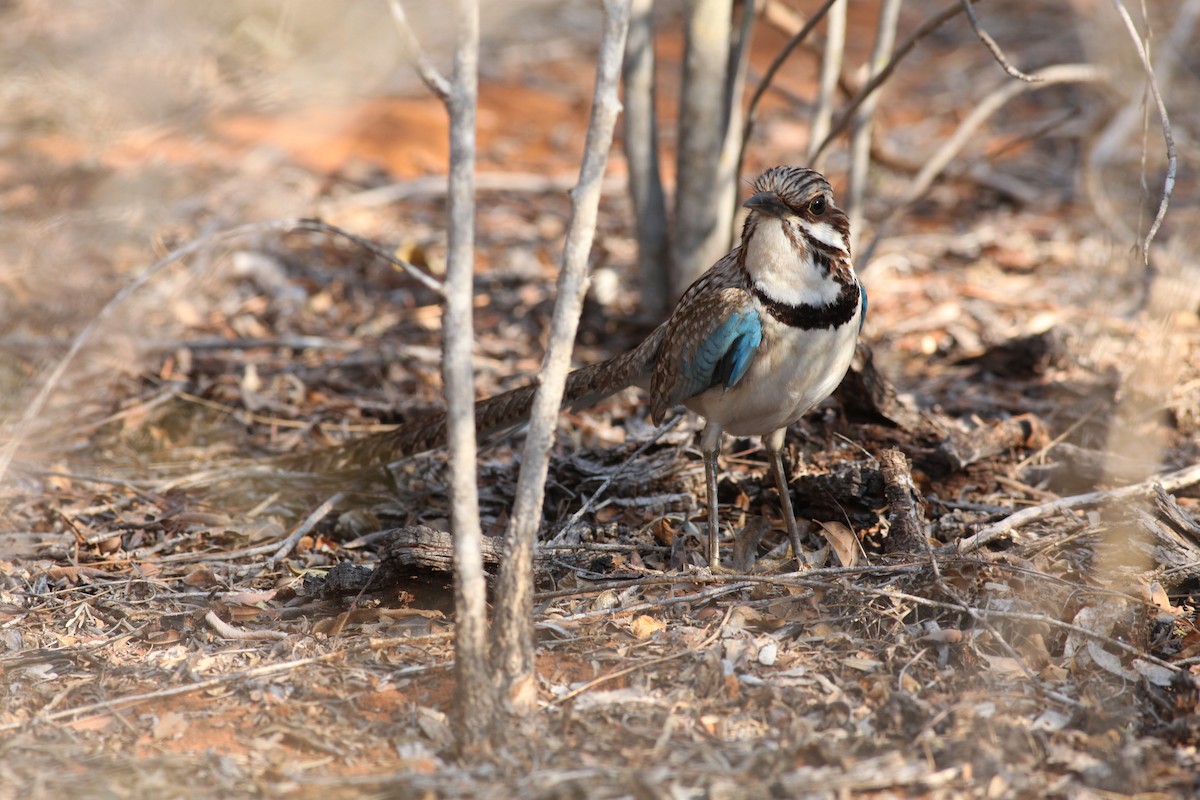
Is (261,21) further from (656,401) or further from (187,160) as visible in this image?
(656,401)

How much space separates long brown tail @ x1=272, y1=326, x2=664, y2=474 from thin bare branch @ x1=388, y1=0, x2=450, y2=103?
7.21ft

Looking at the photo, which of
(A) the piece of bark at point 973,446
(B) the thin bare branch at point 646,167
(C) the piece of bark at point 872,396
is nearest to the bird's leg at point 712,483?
(C) the piece of bark at point 872,396

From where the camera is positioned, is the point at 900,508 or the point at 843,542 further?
the point at 843,542

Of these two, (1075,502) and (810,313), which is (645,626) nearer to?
(810,313)

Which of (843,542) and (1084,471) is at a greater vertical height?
(1084,471)

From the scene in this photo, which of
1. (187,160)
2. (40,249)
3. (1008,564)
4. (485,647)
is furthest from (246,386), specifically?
(1008,564)

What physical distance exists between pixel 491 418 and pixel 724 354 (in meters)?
1.38

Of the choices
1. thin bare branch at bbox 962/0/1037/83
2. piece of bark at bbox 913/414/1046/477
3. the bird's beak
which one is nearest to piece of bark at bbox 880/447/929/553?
piece of bark at bbox 913/414/1046/477

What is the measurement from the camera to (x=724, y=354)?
193 inches

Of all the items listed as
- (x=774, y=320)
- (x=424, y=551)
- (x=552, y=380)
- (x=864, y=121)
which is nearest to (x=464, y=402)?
(x=552, y=380)

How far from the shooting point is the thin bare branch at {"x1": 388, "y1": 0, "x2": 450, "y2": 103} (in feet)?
10.8

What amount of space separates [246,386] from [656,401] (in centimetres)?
321

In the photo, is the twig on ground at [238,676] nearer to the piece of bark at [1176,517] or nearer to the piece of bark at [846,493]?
the piece of bark at [846,493]

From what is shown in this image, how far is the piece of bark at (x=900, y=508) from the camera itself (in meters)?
4.89
